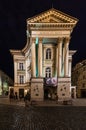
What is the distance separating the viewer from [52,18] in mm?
53250

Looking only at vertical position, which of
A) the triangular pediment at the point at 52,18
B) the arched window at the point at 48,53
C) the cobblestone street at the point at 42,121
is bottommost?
the cobblestone street at the point at 42,121

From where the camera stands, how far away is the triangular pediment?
52406mm

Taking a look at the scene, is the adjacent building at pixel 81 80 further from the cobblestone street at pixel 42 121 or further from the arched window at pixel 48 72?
the cobblestone street at pixel 42 121

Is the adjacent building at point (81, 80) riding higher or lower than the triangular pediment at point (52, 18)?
lower

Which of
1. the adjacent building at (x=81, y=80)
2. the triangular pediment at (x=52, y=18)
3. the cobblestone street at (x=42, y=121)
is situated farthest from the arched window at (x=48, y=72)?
the cobblestone street at (x=42, y=121)

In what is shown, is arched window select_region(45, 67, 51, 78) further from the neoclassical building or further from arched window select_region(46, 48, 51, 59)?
arched window select_region(46, 48, 51, 59)

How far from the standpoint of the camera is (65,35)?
54.1 meters

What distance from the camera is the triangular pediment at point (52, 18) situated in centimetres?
5241

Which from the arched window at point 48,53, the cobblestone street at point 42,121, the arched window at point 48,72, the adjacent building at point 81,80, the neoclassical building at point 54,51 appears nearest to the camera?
the cobblestone street at point 42,121

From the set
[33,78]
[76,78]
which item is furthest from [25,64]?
[76,78]

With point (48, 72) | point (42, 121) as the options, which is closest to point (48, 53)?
point (48, 72)

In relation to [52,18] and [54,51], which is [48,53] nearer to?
[54,51]

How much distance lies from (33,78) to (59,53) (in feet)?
26.8

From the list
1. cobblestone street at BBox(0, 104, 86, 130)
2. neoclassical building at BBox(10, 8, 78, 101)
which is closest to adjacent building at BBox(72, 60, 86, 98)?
neoclassical building at BBox(10, 8, 78, 101)
